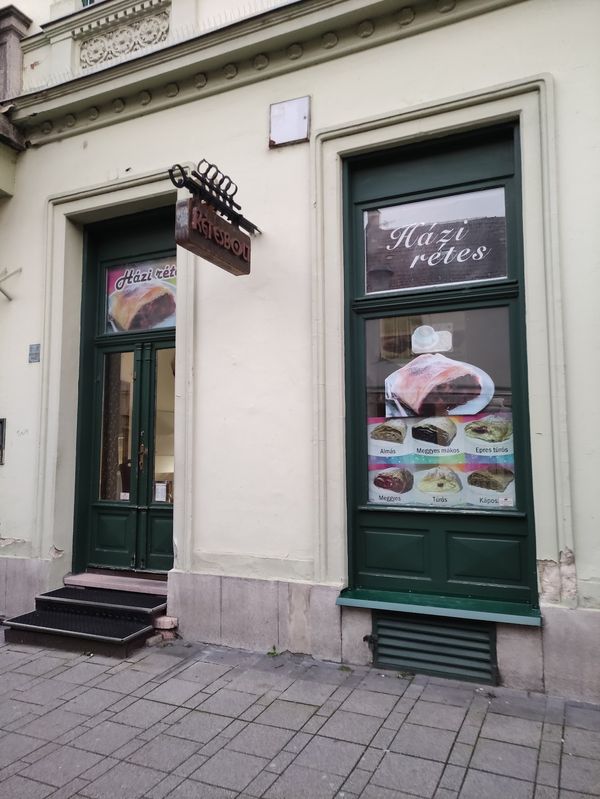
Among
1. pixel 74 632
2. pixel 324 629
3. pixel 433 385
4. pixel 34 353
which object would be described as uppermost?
pixel 34 353

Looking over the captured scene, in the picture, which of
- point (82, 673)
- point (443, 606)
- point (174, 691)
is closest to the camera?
point (174, 691)

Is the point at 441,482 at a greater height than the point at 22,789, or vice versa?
the point at 441,482

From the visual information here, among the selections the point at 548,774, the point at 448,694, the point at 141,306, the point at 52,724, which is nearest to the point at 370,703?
the point at 448,694

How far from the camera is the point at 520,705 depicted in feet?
12.2

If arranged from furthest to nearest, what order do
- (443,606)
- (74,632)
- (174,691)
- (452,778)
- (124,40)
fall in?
1. (124,40)
2. (74,632)
3. (443,606)
4. (174,691)
5. (452,778)

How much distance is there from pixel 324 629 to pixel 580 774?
2.00m

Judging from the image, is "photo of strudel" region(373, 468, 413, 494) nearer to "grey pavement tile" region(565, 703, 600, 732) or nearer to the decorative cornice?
"grey pavement tile" region(565, 703, 600, 732)

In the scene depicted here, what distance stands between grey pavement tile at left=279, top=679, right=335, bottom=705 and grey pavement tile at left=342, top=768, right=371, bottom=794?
32.1 inches

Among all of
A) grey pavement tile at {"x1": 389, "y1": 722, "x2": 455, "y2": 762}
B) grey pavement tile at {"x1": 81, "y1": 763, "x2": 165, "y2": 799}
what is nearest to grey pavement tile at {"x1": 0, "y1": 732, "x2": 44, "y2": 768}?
grey pavement tile at {"x1": 81, "y1": 763, "x2": 165, "y2": 799}

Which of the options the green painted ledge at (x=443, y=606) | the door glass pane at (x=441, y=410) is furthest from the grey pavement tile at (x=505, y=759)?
the door glass pane at (x=441, y=410)

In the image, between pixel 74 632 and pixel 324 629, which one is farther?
pixel 74 632

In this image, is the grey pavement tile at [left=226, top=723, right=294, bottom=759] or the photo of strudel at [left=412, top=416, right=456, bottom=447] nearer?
the grey pavement tile at [left=226, top=723, right=294, bottom=759]

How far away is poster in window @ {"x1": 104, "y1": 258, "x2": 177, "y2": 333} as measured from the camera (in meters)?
6.00

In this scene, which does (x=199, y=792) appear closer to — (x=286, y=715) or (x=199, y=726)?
(x=199, y=726)
